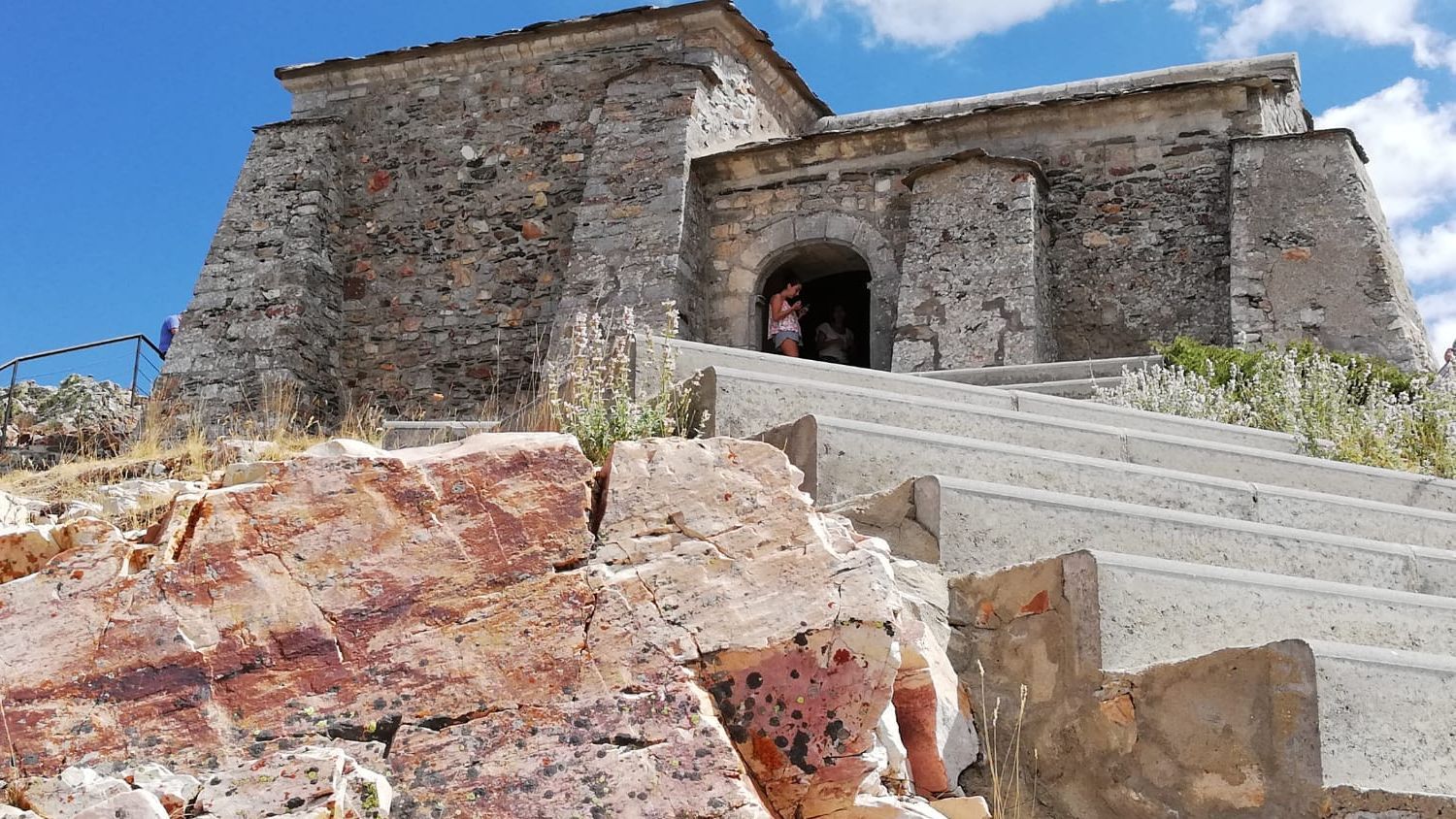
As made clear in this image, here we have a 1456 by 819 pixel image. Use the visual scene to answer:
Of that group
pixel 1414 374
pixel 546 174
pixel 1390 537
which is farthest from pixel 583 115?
pixel 1390 537

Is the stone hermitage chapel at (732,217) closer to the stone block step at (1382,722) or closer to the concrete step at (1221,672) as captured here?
the concrete step at (1221,672)

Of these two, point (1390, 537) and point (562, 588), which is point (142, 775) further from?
point (1390, 537)

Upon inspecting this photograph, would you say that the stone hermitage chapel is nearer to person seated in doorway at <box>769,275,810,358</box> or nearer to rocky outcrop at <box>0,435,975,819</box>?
person seated in doorway at <box>769,275,810,358</box>

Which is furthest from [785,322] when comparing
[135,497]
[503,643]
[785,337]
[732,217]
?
[503,643]

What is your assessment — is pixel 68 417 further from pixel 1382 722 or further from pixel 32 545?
pixel 1382 722

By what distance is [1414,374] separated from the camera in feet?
27.0

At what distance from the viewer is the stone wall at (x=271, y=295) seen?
1227cm

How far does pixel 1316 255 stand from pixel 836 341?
13.9 feet

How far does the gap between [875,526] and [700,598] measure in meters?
1.08

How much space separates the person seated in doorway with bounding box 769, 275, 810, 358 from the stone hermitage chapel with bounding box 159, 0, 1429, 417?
31 cm

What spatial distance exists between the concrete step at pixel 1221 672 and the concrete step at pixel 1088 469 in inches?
29.6

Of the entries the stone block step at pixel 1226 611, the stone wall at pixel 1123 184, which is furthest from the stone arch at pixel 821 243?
Result: the stone block step at pixel 1226 611

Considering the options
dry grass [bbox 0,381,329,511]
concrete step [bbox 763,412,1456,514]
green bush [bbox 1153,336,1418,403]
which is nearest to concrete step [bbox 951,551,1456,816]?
concrete step [bbox 763,412,1456,514]

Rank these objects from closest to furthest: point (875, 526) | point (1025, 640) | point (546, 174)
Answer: point (1025, 640) < point (875, 526) < point (546, 174)
